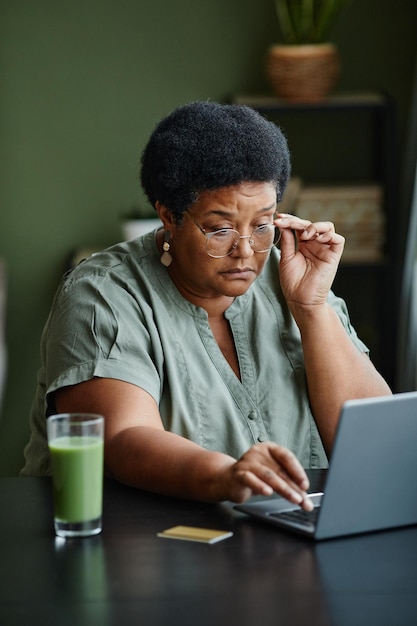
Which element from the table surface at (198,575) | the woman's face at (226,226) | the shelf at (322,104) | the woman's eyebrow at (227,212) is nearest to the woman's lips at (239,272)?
the woman's face at (226,226)

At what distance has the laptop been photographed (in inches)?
51.4

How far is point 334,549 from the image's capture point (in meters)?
1.31

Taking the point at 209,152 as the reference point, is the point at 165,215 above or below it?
below

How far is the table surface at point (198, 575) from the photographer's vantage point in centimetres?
112

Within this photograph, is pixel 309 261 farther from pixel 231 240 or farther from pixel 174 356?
pixel 174 356

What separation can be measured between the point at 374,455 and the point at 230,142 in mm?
704

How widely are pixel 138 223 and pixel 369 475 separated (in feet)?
7.98

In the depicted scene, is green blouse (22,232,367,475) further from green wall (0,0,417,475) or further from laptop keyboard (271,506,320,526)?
green wall (0,0,417,475)

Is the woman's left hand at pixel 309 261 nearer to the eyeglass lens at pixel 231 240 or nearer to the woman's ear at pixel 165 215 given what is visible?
the eyeglass lens at pixel 231 240

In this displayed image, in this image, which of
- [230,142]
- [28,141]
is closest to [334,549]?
[230,142]

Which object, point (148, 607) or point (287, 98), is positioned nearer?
point (148, 607)

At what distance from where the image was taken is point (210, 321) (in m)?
1.99

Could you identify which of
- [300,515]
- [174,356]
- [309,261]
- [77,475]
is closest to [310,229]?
[309,261]

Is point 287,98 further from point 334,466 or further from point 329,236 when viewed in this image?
point 334,466
